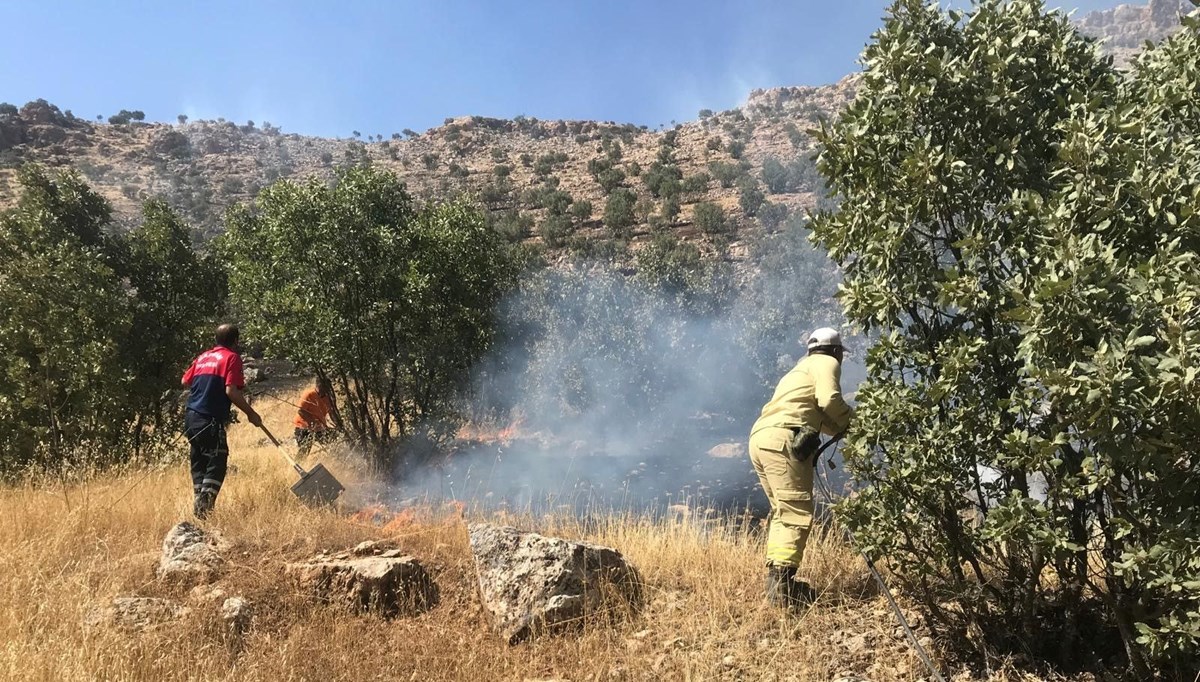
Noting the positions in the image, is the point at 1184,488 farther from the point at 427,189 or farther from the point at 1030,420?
the point at 427,189

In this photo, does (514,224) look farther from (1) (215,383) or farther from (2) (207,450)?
(2) (207,450)

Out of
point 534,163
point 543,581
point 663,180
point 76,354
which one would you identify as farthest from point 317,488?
point 534,163

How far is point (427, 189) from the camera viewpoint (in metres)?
39.5

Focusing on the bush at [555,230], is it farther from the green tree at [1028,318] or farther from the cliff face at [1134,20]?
the cliff face at [1134,20]

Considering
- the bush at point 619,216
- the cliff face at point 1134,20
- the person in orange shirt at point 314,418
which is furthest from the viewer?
the cliff face at point 1134,20

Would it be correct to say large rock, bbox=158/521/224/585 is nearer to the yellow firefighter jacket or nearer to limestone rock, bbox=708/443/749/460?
the yellow firefighter jacket

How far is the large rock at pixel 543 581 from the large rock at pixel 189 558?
1.51 meters

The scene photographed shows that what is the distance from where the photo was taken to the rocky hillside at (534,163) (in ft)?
104

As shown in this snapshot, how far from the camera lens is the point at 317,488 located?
5438 millimetres

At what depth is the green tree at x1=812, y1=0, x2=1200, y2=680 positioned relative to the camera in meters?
1.98

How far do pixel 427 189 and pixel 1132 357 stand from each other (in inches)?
1594

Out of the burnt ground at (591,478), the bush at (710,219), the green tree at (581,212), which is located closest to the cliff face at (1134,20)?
the bush at (710,219)

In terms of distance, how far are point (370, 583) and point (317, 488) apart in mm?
2045

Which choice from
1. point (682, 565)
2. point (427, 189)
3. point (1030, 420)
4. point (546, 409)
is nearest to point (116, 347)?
point (682, 565)
